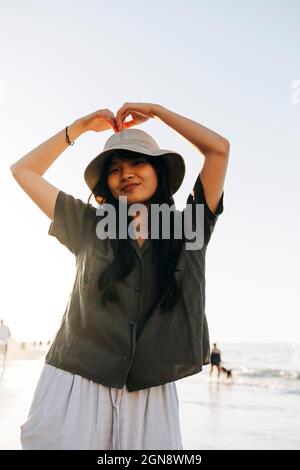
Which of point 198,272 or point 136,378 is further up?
point 198,272

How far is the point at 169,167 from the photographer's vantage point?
252 cm

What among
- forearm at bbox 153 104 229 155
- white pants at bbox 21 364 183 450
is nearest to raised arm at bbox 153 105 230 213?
forearm at bbox 153 104 229 155

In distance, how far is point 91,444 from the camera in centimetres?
203

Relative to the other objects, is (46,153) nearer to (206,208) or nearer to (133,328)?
(206,208)

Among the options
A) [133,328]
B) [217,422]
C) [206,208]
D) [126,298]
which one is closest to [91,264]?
[126,298]

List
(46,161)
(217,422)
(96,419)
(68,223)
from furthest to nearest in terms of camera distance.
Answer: (217,422) → (46,161) → (68,223) → (96,419)

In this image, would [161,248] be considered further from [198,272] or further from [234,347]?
[234,347]

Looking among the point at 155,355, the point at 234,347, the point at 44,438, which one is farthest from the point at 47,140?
the point at 234,347

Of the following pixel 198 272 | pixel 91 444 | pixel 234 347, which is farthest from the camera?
pixel 234 347

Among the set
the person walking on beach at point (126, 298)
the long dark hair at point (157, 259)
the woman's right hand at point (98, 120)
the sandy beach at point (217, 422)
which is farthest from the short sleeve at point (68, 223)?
the sandy beach at point (217, 422)

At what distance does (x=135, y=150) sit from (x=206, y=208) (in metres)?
0.38

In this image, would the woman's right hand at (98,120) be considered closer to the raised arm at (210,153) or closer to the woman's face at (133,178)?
the woman's face at (133,178)

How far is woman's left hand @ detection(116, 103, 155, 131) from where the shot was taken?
2469 millimetres
